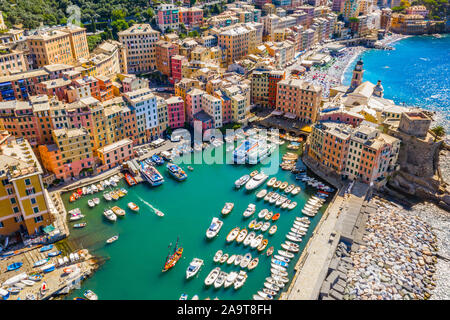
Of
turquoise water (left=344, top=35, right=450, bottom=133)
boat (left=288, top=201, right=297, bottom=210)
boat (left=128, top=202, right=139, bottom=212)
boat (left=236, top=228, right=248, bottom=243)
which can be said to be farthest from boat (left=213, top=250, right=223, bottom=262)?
turquoise water (left=344, top=35, right=450, bottom=133)

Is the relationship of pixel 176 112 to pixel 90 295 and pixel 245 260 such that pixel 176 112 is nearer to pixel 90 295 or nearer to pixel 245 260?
pixel 245 260

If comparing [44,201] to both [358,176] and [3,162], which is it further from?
[358,176]

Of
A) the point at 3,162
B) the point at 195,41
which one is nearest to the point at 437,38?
the point at 195,41

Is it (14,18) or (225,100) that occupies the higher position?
(14,18)

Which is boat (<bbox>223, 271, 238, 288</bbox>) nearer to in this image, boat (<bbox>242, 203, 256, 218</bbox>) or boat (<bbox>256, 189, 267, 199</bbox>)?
boat (<bbox>242, 203, 256, 218</bbox>)

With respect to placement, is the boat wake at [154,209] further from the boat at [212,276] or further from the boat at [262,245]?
the boat at [262,245]

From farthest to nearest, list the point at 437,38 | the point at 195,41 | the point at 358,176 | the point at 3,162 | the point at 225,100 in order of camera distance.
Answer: the point at 437,38, the point at 195,41, the point at 225,100, the point at 358,176, the point at 3,162
